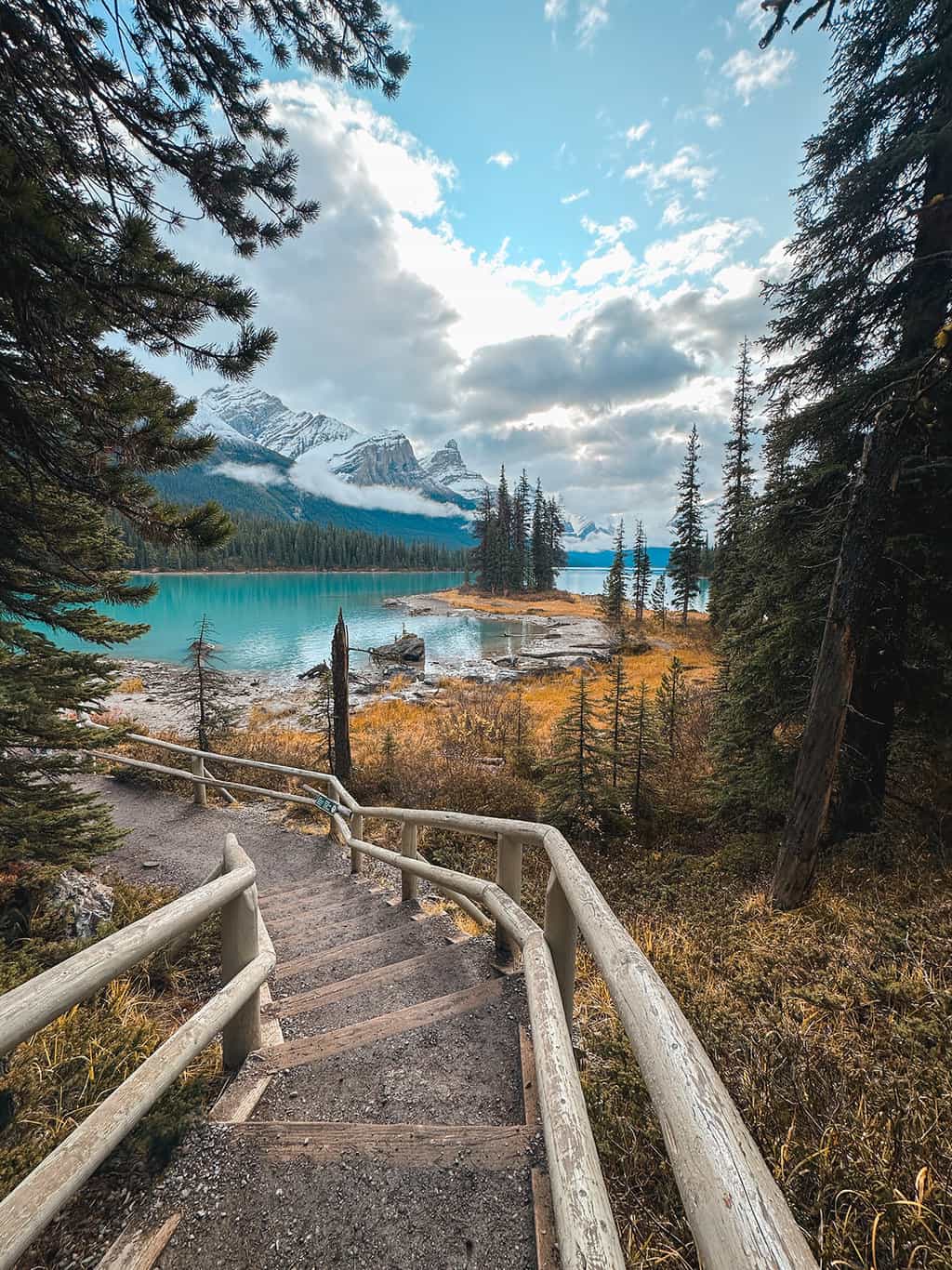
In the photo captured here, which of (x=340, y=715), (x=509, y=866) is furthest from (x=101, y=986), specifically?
(x=340, y=715)

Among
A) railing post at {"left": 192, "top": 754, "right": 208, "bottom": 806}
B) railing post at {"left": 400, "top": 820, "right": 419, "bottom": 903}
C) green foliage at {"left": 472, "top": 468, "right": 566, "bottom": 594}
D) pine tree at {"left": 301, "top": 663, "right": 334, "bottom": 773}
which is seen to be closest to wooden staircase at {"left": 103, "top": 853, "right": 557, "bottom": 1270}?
railing post at {"left": 400, "top": 820, "right": 419, "bottom": 903}

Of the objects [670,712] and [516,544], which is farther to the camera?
[516,544]

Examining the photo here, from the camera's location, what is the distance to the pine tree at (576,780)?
862 centimetres

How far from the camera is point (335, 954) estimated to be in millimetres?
4223

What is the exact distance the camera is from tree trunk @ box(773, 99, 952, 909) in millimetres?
4816

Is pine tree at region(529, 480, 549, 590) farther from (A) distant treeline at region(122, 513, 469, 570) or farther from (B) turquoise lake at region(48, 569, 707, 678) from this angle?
(A) distant treeline at region(122, 513, 469, 570)

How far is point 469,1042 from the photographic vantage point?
2.61 m

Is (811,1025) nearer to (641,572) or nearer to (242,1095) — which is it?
(242,1095)

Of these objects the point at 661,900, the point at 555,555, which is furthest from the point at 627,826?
the point at 555,555

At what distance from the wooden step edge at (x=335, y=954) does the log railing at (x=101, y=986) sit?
176 cm

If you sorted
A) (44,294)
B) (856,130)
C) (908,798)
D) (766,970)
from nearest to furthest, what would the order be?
1. (44,294)
2. (766,970)
3. (856,130)
4. (908,798)

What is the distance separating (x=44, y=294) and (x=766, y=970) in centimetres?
593

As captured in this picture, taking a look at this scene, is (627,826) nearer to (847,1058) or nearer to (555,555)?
(847,1058)

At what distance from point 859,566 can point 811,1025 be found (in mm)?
3985
